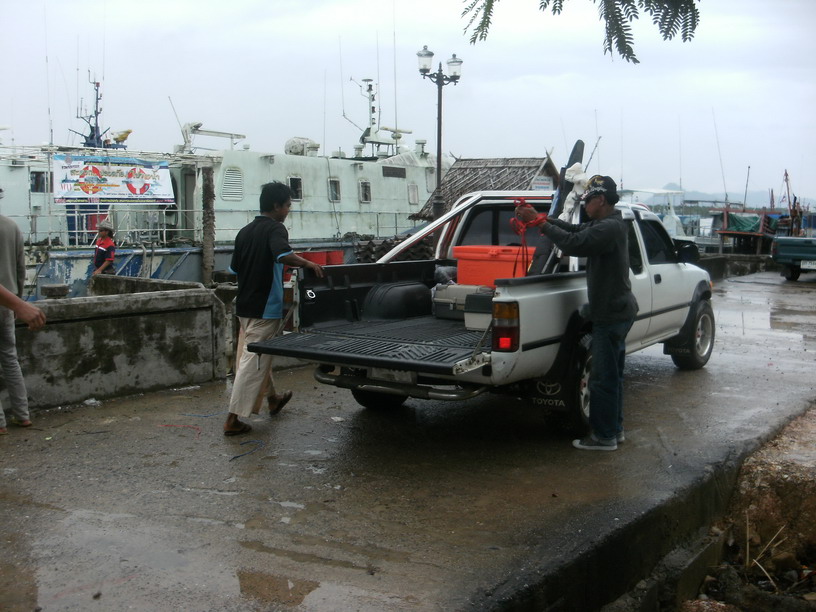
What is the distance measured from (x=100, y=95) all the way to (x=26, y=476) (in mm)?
28125

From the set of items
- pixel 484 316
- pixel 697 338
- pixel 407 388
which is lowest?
pixel 697 338

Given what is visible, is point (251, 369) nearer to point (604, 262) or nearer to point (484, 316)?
point (484, 316)

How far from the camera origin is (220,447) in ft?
19.5

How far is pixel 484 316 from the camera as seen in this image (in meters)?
6.07

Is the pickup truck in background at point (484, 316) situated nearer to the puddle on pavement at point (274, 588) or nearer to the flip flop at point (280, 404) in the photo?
the flip flop at point (280, 404)

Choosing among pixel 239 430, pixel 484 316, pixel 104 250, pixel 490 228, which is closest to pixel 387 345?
pixel 484 316

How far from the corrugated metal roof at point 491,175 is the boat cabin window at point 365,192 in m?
4.45

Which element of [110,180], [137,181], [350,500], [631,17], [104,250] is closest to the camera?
[631,17]

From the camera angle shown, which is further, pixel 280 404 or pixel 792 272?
pixel 792 272

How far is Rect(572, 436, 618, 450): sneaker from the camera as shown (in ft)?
19.3

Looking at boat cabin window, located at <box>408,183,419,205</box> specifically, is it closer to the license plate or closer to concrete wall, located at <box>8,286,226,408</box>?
concrete wall, located at <box>8,286,226,408</box>

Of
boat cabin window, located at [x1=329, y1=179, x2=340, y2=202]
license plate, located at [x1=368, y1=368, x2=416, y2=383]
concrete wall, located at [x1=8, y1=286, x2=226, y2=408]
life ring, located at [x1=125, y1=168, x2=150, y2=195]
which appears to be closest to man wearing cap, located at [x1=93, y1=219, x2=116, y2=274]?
life ring, located at [x1=125, y1=168, x2=150, y2=195]

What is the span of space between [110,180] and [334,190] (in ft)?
26.0

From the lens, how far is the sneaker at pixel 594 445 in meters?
5.89
